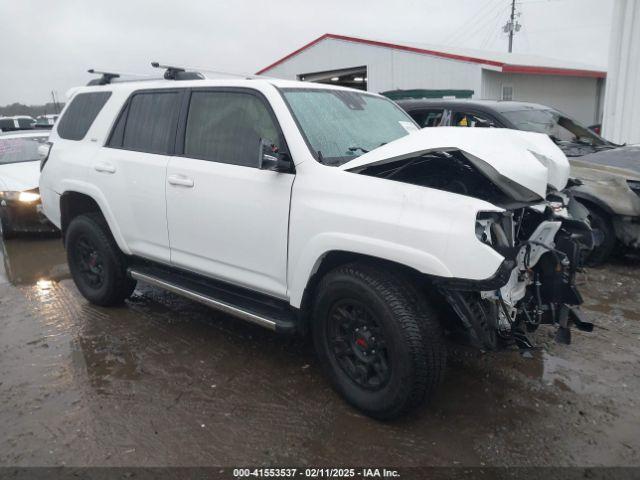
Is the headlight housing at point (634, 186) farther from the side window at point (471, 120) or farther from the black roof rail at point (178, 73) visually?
the black roof rail at point (178, 73)

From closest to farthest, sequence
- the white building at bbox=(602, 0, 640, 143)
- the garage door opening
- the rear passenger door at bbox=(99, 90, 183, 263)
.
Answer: the rear passenger door at bbox=(99, 90, 183, 263)
the white building at bbox=(602, 0, 640, 143)
the garage door opening

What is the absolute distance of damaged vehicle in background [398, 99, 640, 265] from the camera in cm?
571

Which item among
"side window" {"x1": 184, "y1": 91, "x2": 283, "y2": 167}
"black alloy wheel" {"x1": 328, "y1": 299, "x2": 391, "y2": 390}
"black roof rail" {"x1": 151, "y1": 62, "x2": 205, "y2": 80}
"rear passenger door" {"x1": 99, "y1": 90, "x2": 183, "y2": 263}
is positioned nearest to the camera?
"black alloy wheel" {"x1": 328, "y1": 299, "x2": 391, "y2": 390}

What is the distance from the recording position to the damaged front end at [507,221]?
2.87m

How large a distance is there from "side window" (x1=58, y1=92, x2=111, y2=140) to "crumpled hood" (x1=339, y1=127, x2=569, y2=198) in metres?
2.87

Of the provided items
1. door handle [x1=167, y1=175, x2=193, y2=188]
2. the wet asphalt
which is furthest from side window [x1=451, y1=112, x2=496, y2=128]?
door handle [x1=167, y1=175, x2=193, y2=188]

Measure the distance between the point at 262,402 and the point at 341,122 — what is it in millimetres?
2007

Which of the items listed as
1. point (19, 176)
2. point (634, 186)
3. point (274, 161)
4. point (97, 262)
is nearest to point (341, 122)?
point (274, 161)

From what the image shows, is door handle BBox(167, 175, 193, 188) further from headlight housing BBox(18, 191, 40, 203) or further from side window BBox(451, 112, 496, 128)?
headlight housing BBox(18, 191, 40, 203)

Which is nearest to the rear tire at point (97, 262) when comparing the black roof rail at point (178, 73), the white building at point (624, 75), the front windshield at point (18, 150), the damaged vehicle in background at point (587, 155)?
the black roof rail at point (178, 73)

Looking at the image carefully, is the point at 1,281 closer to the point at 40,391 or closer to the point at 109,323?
the point at 109,323

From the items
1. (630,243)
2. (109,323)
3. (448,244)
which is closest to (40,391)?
(109,323)

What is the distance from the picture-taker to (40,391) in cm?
360

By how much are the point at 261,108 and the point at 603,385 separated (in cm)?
301
